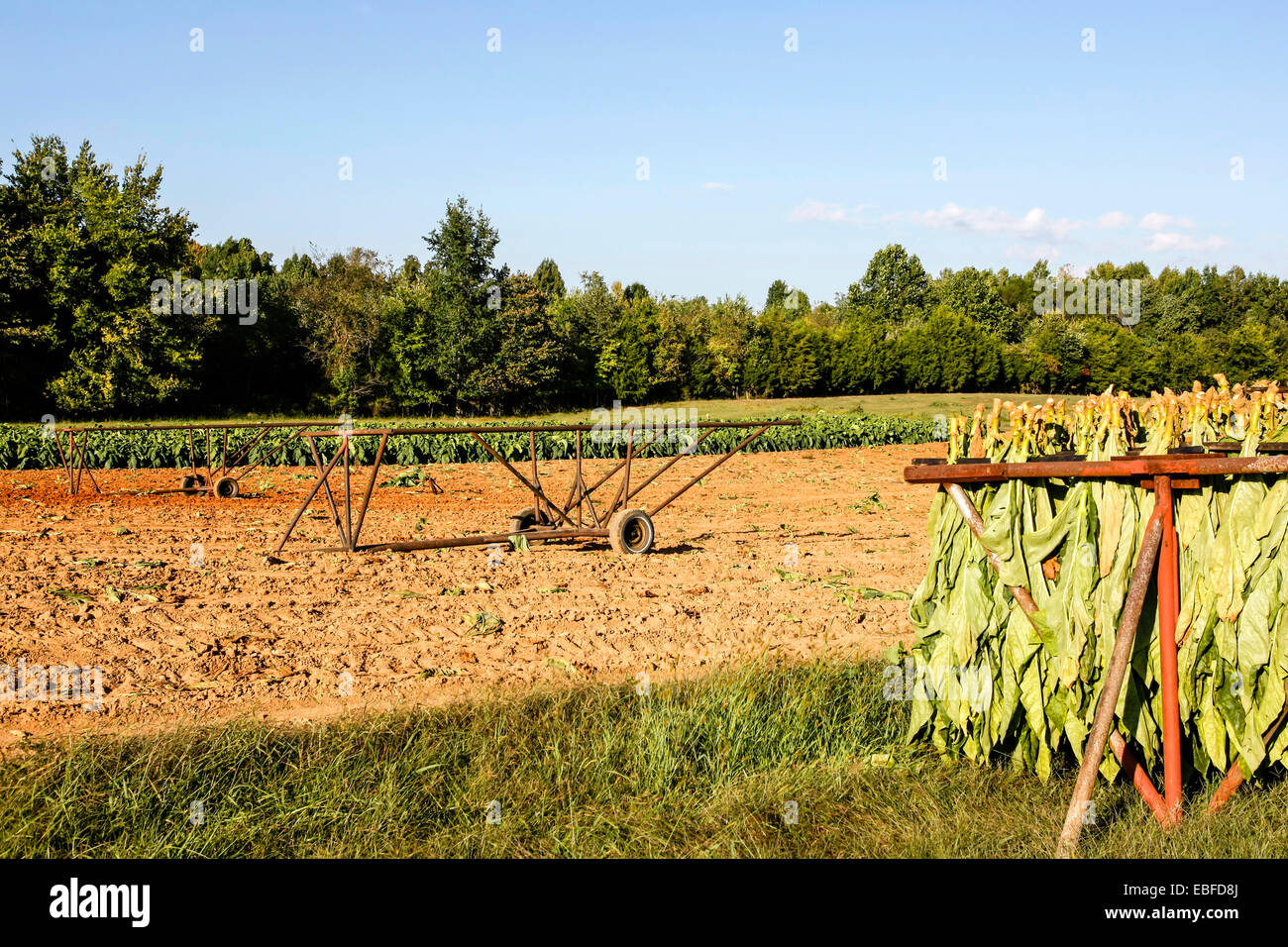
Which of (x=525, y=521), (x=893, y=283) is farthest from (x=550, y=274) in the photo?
(x=525, y=521)

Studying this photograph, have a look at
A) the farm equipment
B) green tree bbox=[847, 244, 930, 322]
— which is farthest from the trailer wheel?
green tree bbox=[847, 244, 930, 322]

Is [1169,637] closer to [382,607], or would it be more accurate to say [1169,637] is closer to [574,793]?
[574,793]

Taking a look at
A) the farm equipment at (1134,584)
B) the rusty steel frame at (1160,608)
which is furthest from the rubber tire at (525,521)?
the rusty steel frame at (1160,608)

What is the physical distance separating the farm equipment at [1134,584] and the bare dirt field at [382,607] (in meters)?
1.97

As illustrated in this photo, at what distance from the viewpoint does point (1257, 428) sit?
12.5 feet

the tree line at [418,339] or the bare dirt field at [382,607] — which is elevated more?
the tree line at [418,339]

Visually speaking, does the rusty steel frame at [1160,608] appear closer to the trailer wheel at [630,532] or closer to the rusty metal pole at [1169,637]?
the rusty metal pole at [1169,637]

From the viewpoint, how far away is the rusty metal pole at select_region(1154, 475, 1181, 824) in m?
3.58

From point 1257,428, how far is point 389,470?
17806 millimetres

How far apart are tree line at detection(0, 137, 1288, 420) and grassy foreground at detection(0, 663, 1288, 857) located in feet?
131

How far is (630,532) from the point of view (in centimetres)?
1036

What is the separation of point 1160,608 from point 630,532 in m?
7.04

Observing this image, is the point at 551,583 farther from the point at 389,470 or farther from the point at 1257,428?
the point at 389,470

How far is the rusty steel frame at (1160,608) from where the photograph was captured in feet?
11.5
